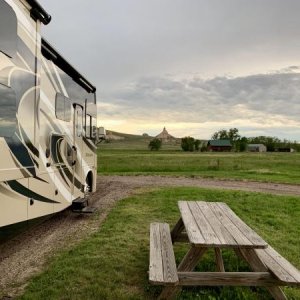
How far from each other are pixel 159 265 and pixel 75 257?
1976 mm

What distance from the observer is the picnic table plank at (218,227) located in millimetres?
4008

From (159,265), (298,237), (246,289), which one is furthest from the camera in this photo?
(298,237)

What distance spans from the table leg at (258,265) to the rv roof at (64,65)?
449cm

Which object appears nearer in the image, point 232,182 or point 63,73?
point 63,73

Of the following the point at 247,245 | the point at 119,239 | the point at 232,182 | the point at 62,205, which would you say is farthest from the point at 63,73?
the point at 232,182

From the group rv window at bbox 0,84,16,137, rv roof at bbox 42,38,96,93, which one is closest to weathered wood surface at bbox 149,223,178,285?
rv window at bbox 0,84,16,137

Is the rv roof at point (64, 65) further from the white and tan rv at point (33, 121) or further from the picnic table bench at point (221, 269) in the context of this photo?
the picnic table bench at point (221, 269)

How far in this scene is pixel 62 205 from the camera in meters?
7.25

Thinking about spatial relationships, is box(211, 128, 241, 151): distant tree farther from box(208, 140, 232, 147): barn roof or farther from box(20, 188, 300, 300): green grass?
box(20, 188, 300, 300): green grass

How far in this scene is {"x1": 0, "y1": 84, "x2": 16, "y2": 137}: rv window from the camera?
4320 millimetres

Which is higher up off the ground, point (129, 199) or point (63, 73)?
point (63, 73)

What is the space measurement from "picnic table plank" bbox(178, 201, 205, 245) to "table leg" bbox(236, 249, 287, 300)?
1.97ft

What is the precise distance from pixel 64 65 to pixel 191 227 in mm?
4583

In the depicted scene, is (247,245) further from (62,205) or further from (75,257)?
(62,205)
